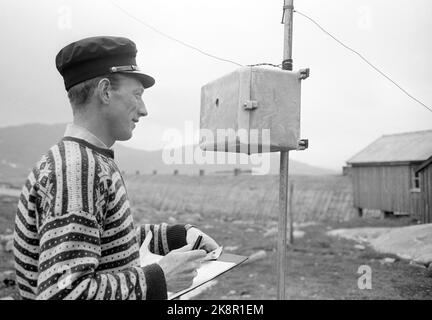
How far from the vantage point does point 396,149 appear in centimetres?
1700

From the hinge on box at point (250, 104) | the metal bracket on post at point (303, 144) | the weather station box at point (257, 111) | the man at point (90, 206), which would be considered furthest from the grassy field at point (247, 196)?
the man at point (90, 206)

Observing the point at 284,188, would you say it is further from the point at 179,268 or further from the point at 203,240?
the point at 179,268

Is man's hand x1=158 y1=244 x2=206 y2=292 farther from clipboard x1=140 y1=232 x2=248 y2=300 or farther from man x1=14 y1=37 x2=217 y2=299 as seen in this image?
clipboard x1=140 y1=232 x2=248 y2=300

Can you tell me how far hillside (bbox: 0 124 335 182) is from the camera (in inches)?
4331

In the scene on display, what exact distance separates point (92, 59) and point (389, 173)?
17.5 m

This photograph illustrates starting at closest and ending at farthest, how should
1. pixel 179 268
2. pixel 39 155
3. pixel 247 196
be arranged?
pixel 179 268 → pixel 247 196 → pixel 39 155

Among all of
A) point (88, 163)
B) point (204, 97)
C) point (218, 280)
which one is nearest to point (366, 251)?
point (218, 280)

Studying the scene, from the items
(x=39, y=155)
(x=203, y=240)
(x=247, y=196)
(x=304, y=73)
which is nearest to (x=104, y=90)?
(x=203, y=240)

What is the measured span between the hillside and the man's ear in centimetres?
9446

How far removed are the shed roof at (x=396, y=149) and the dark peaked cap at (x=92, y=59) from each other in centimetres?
1318

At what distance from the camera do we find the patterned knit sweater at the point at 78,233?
122cm

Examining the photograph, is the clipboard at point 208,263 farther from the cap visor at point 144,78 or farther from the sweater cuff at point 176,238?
the cap visor at point 144,78
